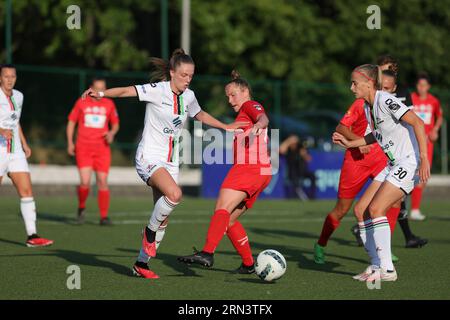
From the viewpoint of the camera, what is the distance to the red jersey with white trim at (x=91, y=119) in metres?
15.4

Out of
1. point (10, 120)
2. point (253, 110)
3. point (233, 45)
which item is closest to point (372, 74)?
point (253, 110)

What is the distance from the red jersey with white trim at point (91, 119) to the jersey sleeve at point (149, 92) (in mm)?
6443

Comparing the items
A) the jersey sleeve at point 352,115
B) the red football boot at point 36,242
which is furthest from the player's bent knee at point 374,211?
the red football boot at point 36,242

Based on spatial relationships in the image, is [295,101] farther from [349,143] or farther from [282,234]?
[349,143]

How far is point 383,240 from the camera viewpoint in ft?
28.9

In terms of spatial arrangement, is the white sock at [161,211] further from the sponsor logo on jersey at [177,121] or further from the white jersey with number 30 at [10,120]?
the white jersey with number 30 at [10,120]

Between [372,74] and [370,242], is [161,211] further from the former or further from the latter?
[372,74]

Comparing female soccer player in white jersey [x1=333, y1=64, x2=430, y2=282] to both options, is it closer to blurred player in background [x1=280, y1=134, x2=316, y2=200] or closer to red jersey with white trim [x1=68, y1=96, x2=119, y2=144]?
red jersey with white trim [x1=68, y1=96, x2=119, y2=144]

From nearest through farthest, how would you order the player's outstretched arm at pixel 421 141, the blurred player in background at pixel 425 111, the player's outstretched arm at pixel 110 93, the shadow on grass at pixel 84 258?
the player's outstretched arm at pixel 421 141 → the player's outstretched arm at pixel 110 93 → the shadow on grass at pixel 84 258 → the blurred player in background at pixel 425 111

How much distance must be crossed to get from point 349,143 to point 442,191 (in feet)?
54.0

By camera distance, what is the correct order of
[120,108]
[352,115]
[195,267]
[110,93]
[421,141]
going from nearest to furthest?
[421,141] → [110,93] → [195,267] → [352,115] → [120,108]

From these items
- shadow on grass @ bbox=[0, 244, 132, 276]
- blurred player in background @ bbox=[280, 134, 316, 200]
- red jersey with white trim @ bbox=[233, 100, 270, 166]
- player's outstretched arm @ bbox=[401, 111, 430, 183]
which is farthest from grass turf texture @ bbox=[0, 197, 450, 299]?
blurred player in background @ bbox=[280, 134, 316, 200]

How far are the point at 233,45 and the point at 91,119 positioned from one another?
14457mm

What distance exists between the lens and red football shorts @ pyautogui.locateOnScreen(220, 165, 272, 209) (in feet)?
29.5
